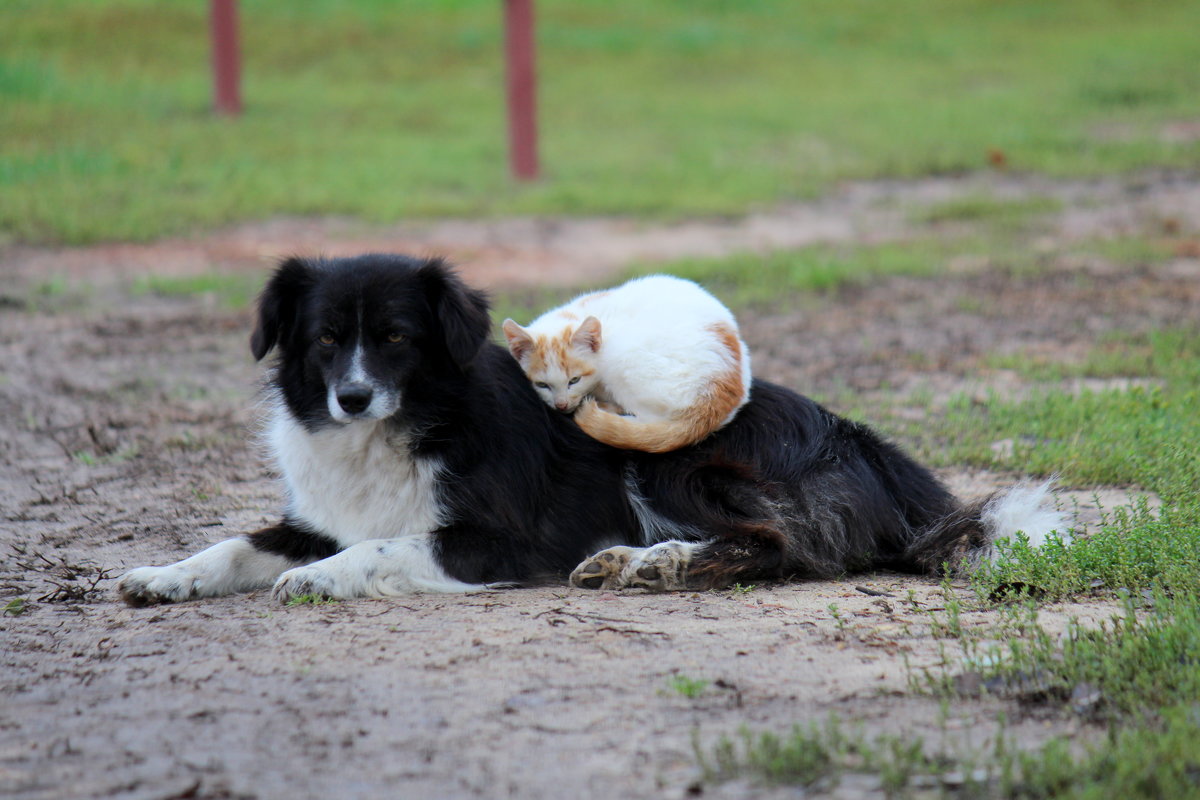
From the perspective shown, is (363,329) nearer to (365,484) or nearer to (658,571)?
(365,484)

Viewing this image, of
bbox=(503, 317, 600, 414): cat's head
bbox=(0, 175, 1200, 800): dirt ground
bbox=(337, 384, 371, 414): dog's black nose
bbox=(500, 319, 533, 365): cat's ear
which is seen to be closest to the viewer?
bbox=(0, 175, 1200, 800): dirt ground

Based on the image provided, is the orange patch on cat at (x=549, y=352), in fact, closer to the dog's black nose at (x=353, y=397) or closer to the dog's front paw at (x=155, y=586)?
the dog's black nose at (x=353, y=397)

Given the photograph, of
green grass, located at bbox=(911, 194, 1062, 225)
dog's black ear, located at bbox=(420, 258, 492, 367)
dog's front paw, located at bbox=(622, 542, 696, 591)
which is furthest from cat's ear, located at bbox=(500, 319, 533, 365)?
green grass, located at bbox=(911, 194, 1062, 225)

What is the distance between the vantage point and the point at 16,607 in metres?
4.49

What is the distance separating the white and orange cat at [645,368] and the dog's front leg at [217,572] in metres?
1.18

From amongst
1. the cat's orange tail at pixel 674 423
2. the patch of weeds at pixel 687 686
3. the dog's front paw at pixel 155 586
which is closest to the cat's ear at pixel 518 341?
the cat's orange tail at pixel 674 423

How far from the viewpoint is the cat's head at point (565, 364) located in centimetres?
509

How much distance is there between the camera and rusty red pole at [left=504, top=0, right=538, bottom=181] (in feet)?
56.4

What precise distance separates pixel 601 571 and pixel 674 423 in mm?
652

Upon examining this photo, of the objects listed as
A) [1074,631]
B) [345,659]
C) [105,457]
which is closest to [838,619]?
[1074,631]

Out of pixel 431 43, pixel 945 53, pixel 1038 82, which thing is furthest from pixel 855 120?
pixel 431 43

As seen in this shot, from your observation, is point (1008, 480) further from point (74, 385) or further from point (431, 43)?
point (431, 43)

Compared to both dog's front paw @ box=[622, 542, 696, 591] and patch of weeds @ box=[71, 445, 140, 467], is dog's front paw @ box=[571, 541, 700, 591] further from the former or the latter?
patch of weeds @ box=[71, 445, 140, 467]

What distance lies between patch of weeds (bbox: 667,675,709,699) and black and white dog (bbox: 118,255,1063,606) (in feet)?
3.84
